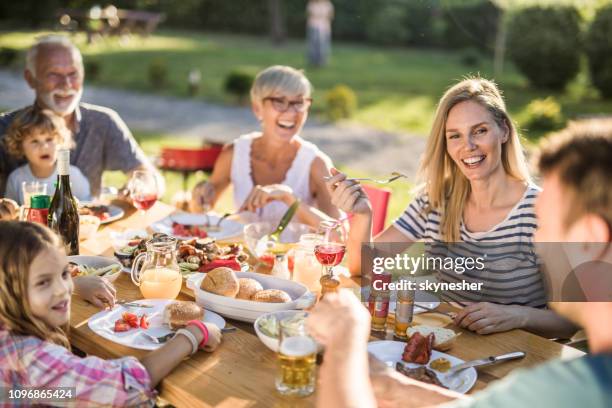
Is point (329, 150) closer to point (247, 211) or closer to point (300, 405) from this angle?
point (247, 211)

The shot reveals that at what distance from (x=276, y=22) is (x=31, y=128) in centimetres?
2507

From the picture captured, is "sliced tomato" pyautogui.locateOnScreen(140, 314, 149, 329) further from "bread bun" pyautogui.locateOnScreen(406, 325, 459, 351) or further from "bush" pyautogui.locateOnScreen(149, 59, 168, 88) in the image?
"bush" pyautogui.locateOnScreen(149, 59, 168, 88)

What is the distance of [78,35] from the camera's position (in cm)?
2600

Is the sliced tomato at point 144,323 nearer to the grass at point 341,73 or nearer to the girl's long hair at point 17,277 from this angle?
the girl's long hair at point 17,277

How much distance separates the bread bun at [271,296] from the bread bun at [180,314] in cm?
22

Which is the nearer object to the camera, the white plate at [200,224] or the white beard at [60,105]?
the white plate at [200,224]

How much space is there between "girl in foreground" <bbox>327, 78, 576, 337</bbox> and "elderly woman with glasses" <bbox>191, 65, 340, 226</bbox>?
893 millimetres

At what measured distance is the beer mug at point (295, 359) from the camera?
1.98m

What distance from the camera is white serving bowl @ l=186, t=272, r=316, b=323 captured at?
2.47 metres

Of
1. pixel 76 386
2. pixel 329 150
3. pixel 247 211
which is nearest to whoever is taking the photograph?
pixel 76 386

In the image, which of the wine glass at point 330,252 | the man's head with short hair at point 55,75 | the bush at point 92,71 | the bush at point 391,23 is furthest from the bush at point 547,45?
the wine glass at point 330,252

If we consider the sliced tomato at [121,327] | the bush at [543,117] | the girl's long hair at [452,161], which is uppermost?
the girl's long hair at [452,161]

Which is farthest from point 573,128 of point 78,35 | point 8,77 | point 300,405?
point 78,35

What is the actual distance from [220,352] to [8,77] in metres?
16.8
